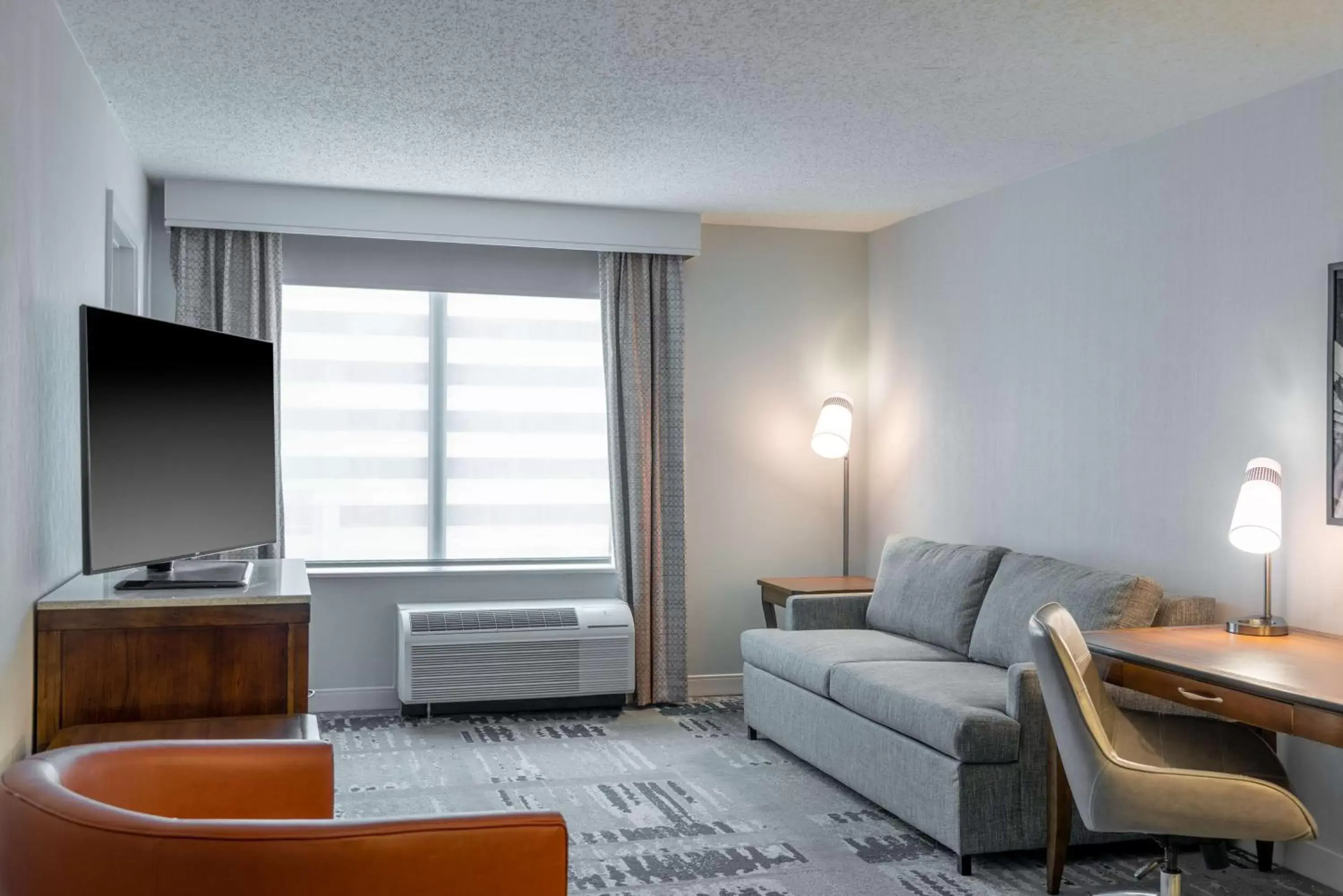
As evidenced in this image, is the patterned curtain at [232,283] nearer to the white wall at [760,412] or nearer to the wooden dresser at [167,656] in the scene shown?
the white wall at [760,412]

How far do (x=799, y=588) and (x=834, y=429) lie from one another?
31.7 inches

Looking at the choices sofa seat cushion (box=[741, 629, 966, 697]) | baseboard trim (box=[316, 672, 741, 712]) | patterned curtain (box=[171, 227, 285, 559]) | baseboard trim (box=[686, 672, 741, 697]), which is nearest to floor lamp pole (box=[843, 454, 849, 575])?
baseboard trim (box=[686, 672, 741, 697])

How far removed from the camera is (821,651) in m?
4.68

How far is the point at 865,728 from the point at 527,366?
2698 millimetres

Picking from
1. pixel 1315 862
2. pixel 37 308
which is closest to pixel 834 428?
pixel 1315 862

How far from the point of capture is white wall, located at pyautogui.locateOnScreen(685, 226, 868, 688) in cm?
620

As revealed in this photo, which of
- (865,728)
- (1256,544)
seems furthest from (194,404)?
(1256,544)

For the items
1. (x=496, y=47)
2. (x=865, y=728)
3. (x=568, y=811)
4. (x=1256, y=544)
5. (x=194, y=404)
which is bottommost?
(x=568, y=811)

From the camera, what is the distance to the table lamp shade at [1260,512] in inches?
137

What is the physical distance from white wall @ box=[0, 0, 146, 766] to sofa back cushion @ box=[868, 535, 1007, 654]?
3.10 metres

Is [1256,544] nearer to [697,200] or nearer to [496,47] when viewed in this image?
[496,47]

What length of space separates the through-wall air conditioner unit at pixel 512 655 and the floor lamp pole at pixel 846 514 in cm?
121

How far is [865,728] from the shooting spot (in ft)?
13.6

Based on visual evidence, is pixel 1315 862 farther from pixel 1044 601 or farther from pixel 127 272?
pixel 127 272
